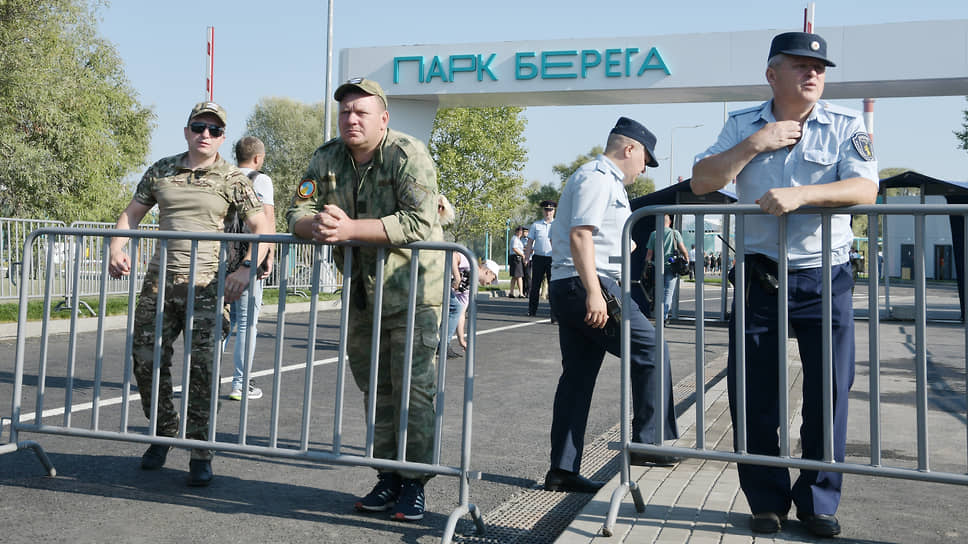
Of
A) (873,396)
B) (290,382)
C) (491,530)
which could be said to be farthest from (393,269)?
(290,382)

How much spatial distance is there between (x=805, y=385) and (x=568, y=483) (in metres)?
1.29

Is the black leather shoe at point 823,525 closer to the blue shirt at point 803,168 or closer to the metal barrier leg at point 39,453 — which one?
the blue shirt at point 803,168

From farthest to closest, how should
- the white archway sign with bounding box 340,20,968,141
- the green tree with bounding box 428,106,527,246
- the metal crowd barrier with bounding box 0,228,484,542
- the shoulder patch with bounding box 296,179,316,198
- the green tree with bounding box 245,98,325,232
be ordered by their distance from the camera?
the green tree with bounding box 245,98,325,232
the green tree with bounding box 428,106,527,246
the white archway sign with bounding box 340,20,968,141
the shoulder patch with bounding box 296,179,316,198
the metal crowd barrier with bounding box 0,228,484,542

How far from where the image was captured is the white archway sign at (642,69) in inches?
591

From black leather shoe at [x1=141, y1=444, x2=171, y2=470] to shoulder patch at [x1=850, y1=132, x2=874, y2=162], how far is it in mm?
3612

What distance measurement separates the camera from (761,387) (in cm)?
382

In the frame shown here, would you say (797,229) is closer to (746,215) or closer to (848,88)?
(746,215)

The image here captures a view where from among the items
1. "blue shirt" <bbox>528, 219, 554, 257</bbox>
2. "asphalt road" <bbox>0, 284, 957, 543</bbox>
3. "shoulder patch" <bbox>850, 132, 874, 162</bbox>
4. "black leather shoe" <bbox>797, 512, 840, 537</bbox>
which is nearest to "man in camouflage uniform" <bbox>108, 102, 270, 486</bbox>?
"asphalt road" <bbox>0, 284, 957, 543</bbox>

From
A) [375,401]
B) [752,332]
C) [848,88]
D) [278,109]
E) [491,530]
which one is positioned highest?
[278,109]

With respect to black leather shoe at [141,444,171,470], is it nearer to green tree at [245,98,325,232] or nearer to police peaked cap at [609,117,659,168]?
police peaked cap at [609,117,659,168]

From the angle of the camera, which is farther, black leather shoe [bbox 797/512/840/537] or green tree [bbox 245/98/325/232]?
green tree [bbox 245/98/325/232]

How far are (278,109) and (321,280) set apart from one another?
57.2 metres

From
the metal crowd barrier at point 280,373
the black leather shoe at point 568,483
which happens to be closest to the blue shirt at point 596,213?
the metal crowd barrier at point 280,373

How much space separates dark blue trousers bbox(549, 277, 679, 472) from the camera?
4500mm
